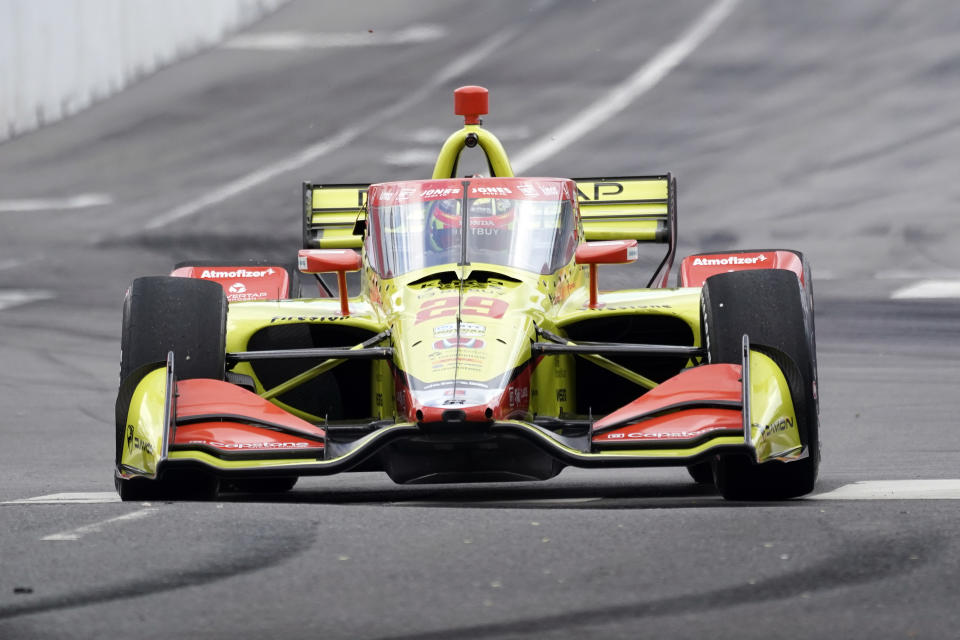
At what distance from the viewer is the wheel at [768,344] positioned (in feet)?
27.5

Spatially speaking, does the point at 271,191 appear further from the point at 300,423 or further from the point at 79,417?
the point at 300,423

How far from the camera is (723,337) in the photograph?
866cm

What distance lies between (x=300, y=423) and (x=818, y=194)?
1765 cm

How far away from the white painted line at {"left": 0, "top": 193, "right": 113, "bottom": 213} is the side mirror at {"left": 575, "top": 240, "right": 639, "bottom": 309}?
20.0m

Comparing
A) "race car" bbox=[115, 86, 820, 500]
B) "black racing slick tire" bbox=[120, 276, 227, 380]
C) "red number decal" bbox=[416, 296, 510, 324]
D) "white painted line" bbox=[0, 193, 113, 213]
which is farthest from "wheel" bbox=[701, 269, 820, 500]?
"white painted line" bbox=[0, 193, 113, 213]

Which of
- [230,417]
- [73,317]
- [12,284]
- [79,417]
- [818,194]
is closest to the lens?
[230,417]

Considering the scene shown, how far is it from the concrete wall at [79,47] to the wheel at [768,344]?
24.1 m

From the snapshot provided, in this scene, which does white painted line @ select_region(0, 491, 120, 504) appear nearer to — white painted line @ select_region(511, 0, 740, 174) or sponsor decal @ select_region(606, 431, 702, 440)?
sponsor decal @ select_region(606, 431, 702, 440)

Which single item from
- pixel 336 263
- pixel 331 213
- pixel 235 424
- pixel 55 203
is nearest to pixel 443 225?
pixel 336 263

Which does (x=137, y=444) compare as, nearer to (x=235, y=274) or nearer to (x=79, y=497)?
(x=79, y=497)

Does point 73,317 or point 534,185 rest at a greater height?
point 534,185

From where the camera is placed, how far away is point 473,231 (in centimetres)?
968

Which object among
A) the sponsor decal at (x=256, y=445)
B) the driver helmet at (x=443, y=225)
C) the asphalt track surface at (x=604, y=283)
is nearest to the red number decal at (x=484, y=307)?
the driver helmet at (x=443, y=225)

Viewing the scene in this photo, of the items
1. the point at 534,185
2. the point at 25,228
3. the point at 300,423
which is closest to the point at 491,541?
the point at 300,423
